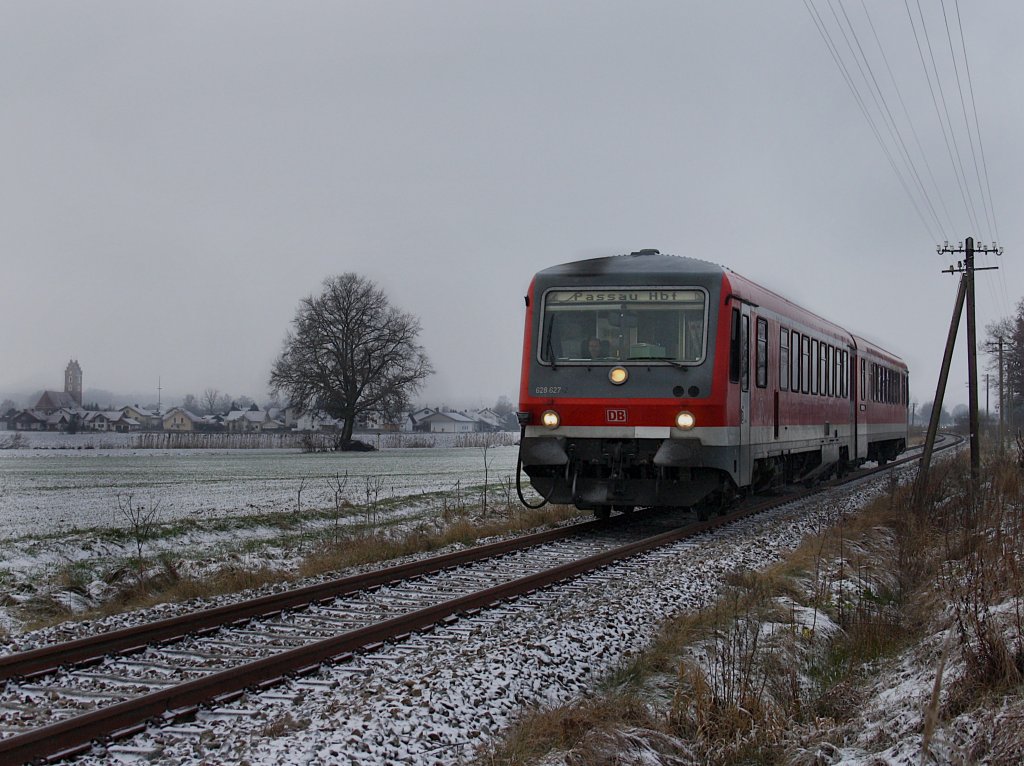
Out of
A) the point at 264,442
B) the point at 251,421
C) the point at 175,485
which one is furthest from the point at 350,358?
the point at 251,421

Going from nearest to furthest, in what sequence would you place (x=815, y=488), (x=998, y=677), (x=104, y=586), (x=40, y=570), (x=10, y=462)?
(x=998, y=677)
(x=104, y=586)
(x=40, y=570)
(x=815, y=488)
(x=10, y=462)

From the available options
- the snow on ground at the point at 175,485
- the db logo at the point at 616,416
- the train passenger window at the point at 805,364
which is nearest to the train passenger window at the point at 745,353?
the db logo at the point at 616,416

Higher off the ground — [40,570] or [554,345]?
[554,345]

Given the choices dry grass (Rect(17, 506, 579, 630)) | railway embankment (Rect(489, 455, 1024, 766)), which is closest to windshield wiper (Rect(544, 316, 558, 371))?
dry grass (Rect(17, 506, 579, 630))

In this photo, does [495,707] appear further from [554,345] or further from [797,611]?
[554,345]

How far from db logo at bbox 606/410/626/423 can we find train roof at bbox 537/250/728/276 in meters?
1.81

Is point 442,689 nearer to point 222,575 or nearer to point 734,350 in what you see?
point 222,575

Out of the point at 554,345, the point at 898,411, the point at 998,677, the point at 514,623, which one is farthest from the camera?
the point at 898,411

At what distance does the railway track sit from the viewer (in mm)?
5043

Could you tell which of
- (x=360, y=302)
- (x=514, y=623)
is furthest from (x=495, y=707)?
(x=360, y=302)

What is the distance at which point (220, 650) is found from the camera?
6754 mm

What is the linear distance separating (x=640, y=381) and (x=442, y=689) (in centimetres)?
719

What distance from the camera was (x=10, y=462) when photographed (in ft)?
129

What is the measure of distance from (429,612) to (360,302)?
5606cm
